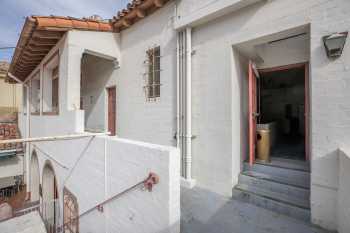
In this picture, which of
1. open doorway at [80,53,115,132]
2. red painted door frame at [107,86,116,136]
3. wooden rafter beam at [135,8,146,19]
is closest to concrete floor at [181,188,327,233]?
red painted door frame at [107,86,116,136]

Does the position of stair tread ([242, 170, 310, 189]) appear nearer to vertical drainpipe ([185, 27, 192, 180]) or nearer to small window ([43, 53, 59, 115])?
vertical drainpipe ([185, 27, 192, 180])

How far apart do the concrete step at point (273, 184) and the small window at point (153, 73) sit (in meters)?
3.03

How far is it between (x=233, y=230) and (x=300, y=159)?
254cm

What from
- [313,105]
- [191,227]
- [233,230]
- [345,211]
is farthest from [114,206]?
[313,105]

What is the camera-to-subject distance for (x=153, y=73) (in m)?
5.24

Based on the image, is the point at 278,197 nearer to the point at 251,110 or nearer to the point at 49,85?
the point at 251,110

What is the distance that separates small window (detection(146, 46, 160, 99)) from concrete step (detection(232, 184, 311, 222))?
3.16 metres

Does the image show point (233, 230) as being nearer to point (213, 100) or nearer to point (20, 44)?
point (213, 100)

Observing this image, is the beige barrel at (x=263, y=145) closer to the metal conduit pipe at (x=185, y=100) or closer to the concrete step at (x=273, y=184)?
the concrete step at (x=273, y=184)

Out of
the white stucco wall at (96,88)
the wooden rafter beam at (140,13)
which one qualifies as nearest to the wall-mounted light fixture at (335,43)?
the wooden rafter beam at (140,13)

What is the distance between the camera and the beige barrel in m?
4.15

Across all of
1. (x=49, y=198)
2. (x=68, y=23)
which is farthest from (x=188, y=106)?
(x=49, y=198)

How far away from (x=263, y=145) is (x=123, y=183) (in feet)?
10.5

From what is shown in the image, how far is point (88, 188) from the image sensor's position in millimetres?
3645
